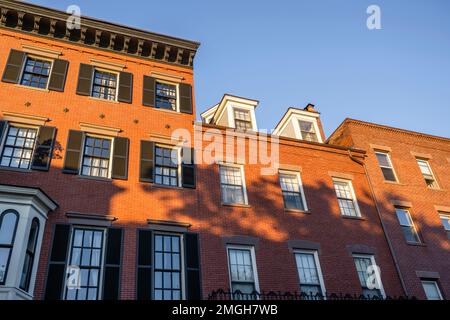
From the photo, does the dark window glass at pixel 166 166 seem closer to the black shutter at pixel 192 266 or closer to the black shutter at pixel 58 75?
the black shutter at pixel 192 266

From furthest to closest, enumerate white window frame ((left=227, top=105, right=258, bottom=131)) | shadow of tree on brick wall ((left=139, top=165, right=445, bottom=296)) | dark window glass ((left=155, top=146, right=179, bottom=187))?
white window frame ((left=227, top=105, right=258, bottom=131)) < dark window glass ((left=155, top=146, right=179, bottom=187)) < shadow of tree on brick wall ((left=139, top=165, right=445, bottom=296))

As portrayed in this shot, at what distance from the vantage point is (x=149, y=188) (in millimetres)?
13500

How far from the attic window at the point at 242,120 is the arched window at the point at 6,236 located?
9980mm

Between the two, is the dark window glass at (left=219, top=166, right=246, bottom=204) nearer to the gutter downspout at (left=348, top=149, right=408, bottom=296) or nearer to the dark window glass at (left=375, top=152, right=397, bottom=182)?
the gutter downspout at (left=348, top=149, right=408, bottom=296)

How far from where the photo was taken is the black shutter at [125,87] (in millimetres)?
15508

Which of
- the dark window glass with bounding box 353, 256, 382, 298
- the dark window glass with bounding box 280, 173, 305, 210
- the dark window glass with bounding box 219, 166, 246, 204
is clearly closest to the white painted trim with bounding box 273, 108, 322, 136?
the dark window glass with bounding box 280, 173, 305, 210

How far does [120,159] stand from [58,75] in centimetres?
445

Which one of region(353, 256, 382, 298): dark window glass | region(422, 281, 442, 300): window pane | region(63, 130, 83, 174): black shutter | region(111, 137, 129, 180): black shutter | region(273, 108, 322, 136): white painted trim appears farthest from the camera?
region(273, 108, 322, 136): white painted trim

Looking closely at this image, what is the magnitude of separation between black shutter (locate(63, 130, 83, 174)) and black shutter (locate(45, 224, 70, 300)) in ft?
6.80

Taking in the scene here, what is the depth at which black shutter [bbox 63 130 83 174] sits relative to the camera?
12.8 meters

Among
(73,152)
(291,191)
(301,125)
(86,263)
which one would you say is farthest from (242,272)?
(301,125)

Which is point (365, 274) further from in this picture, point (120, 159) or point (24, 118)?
point (24, 118)

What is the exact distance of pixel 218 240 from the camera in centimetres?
1330

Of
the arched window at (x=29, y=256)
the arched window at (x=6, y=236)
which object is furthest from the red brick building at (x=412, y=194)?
the arched window at (x=6, y=236)
